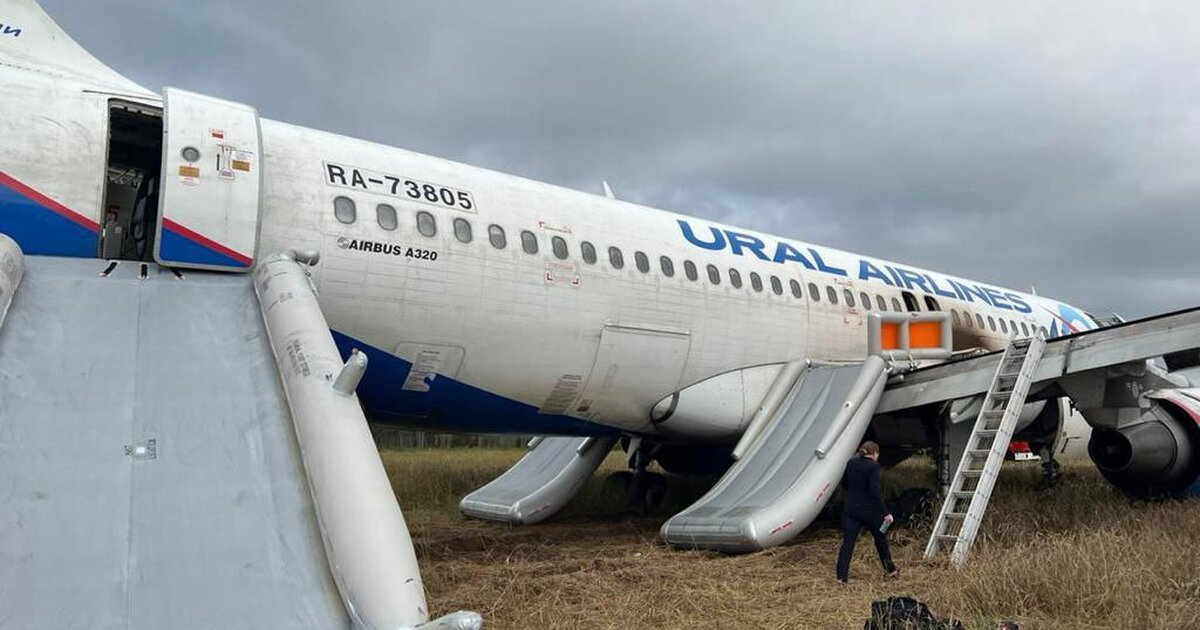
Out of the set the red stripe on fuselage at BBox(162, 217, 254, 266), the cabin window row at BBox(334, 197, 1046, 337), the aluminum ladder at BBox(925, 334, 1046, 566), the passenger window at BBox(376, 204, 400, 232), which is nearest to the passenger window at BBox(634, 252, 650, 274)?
the cabin window row at BBox(334, 197, 1046, 337)

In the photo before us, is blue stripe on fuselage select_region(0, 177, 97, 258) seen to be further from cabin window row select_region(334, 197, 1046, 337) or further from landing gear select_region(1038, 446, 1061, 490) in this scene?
landing gear select_region(1038, 446, 1061, 490)

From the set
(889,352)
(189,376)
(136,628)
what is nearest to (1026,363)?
(889,352)

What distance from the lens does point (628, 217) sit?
10.5 metres

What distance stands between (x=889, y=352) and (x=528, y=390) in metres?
4.68

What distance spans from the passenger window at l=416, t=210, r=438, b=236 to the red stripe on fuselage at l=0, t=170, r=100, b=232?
102 inches

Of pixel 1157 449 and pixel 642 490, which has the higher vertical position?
pixel 1157 449

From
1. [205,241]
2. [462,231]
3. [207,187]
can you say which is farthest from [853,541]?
[207,187]

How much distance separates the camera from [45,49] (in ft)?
25.5

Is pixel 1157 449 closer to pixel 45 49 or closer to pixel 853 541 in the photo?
pixel 853 541

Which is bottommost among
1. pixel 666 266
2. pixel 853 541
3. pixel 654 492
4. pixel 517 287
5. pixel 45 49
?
pixel 654 492

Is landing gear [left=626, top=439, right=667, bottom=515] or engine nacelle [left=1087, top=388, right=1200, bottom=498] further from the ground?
engine nacelle [left=1087, top=388, right=1200, bottom=498]

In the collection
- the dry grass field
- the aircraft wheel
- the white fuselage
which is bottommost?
the aircraft wheel

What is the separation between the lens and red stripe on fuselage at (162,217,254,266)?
22.3 ft

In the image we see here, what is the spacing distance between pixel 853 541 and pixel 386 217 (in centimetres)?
469
